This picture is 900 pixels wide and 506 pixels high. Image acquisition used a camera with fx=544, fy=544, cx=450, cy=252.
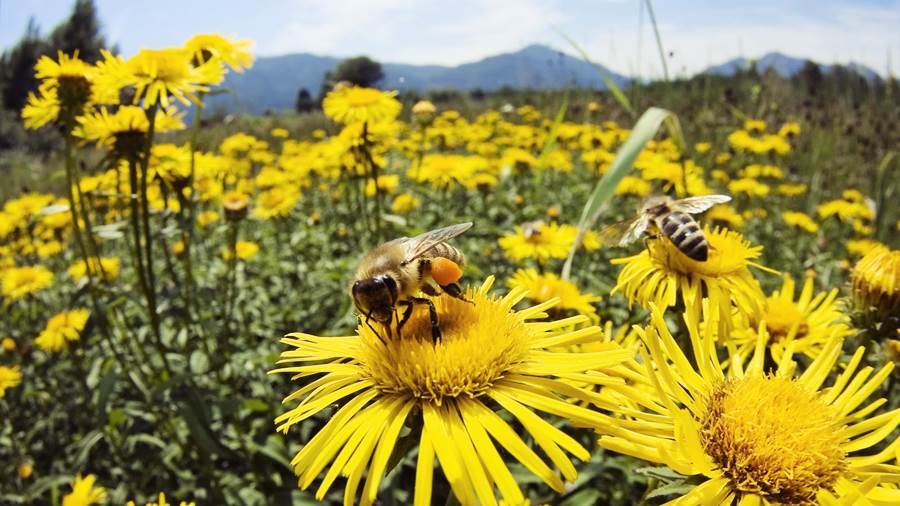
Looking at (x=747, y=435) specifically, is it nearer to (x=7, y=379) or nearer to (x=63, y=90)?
(x=63, y=90)

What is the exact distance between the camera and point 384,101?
3717 millimetres

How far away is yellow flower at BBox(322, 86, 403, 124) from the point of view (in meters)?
3.59

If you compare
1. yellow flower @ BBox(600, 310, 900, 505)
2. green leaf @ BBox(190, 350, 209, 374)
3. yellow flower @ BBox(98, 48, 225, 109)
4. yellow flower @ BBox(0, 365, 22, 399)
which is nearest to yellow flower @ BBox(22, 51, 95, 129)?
yellow flower @ BBox(98, 48, 225, 109)

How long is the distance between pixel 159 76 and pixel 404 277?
1865 mm

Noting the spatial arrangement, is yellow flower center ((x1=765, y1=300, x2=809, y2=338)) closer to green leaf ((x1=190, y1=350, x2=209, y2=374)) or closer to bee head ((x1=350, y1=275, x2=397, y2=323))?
bee head ((x1=350, y1=275, x2=397, y2=323))

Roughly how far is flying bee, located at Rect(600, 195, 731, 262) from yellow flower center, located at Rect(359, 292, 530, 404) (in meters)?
0.73


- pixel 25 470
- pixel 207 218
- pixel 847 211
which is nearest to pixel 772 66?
pixel 847 211

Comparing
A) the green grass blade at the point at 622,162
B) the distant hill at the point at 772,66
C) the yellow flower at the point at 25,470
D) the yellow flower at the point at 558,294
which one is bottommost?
the yellow flower at the point at 25,470

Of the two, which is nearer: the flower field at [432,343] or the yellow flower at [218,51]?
the flower field at [432,343]

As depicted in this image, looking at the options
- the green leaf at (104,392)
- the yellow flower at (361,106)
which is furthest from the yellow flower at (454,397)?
the yellow flower at (361,106)

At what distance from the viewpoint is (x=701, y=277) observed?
178cm

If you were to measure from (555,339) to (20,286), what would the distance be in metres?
5.34

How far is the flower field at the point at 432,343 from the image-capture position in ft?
3.18

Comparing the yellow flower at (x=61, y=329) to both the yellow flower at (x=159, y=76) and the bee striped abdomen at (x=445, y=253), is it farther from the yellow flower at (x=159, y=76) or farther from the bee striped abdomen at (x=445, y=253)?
the bee striped abdomen at (x=445, y=253)
